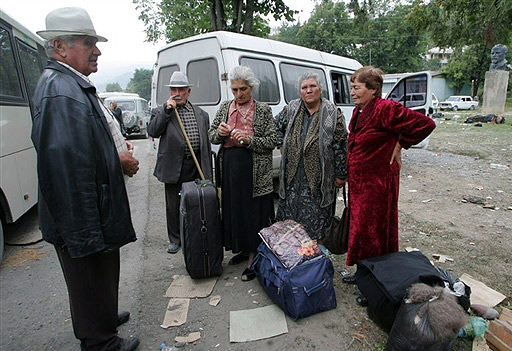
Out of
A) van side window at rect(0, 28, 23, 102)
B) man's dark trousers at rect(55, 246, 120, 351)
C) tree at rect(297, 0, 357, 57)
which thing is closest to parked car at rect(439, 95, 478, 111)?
tree at rect(297, 0, 357, 57)

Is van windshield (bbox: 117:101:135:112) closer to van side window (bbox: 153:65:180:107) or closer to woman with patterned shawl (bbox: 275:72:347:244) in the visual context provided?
van side window (bbox: 153:65:180:107)

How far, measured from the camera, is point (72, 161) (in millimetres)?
→ 1621

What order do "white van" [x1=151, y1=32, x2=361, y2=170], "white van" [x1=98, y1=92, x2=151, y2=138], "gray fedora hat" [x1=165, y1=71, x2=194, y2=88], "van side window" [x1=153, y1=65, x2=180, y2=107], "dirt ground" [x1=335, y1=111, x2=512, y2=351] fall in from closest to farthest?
"dirt ground" [x1=335, y1=111, x2=512, y2=351] < "gray fedora hat" [x1=165, y1=71, x2=194, y2=88] < "white van" [x1=151, y1=32, x2=361, y2=170] < "van side window" [x1=153, y1=65, x2=180, y2=107] < "white van" [x1=98, y1=92, x2=151, y2=138]

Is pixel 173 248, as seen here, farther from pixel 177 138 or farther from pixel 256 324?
pixel 256 324

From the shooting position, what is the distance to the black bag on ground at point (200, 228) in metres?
2.88

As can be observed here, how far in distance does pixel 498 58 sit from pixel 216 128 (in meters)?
22.1

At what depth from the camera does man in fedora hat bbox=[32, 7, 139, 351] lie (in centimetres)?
162

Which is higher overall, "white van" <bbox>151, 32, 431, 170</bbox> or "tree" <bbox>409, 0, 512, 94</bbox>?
"tree" <bbox>409, 0, 512, 94</bbox>

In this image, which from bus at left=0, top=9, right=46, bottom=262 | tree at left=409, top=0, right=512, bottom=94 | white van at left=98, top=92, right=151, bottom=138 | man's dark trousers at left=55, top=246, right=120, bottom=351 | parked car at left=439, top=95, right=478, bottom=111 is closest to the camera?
man's dark trousers at left=55, top=246, right=120, bottom=351

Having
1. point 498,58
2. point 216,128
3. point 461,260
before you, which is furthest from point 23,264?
point 498,58

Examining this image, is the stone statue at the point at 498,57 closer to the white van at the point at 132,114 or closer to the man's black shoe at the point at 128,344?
the white van at the point at 132,114

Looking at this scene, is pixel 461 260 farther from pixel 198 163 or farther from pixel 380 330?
pixel 198 163

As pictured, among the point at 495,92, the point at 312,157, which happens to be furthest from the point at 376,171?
the point at 495,92

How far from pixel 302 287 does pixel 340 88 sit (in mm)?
5330
